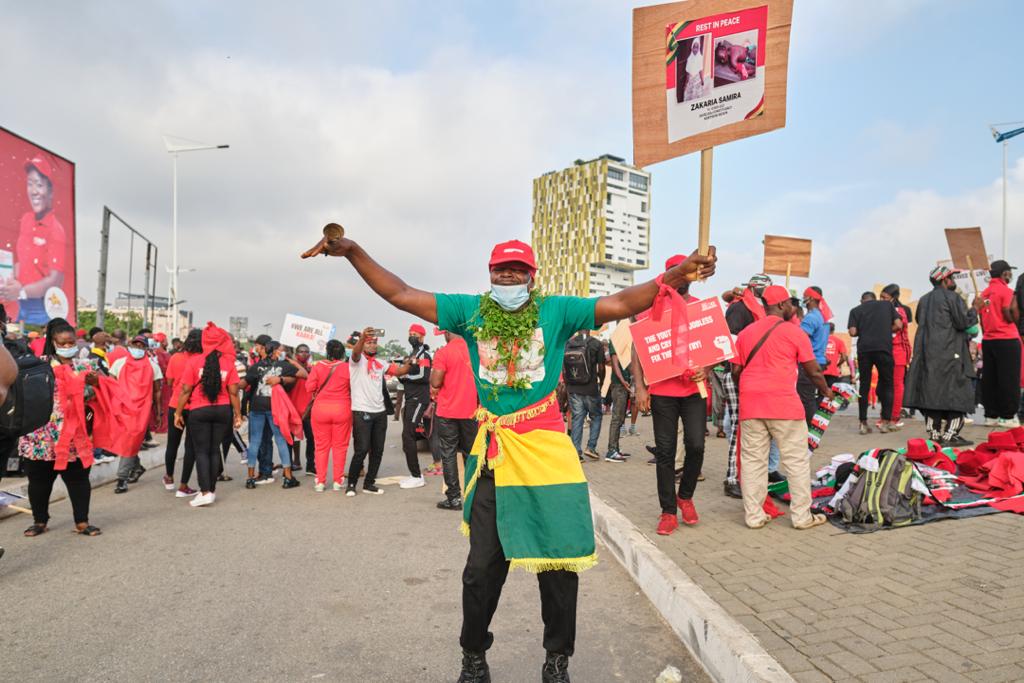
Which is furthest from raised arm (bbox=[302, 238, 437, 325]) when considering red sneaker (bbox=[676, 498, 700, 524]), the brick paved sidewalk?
red sneaker (bbox=[676, 498, 700, 524])

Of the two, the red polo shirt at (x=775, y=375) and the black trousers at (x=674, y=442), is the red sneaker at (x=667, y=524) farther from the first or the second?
the red polo shirt at (x=775, y=375)

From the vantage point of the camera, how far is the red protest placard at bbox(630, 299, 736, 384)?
608 centimetres

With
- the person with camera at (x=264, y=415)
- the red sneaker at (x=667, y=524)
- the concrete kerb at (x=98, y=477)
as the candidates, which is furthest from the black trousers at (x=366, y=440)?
the red sneaker at (x=667, y=524)

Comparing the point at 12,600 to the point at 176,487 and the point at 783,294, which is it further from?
the point at 783,294

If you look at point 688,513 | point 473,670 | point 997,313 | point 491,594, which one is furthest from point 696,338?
point 997,313

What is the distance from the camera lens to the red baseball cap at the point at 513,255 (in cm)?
313

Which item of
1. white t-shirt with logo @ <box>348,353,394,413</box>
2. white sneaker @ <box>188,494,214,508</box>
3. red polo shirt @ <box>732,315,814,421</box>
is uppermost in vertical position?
red polo shirt @ <box>732,315,814,421</box>

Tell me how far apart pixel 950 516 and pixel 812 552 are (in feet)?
4.85

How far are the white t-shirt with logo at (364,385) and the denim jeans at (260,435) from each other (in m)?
1.42

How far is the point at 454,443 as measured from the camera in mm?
7203

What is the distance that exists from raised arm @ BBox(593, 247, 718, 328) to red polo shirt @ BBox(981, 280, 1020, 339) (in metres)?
7.37

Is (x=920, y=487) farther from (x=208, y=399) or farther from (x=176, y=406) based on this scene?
(x=176, y=406)

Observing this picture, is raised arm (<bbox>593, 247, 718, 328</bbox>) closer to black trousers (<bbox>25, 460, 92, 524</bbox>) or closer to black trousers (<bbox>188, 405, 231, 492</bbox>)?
black trousers (<bbox>25, 460, 92, 524</bbox>)

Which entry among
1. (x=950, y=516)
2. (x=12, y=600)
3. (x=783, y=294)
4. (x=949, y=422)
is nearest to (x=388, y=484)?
(x=12, y=600)
